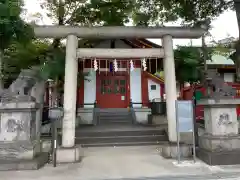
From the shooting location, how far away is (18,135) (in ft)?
22.8

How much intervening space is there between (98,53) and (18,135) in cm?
379

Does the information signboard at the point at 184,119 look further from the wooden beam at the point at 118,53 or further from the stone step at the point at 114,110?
the stone step at the point at 114,110

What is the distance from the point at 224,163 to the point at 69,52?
6.19 m

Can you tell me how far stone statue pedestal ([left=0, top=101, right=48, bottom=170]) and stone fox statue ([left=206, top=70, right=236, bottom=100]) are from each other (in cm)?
578

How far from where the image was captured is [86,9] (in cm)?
1051

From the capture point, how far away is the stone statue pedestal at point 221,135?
22.7ft

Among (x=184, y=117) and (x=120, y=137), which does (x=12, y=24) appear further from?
(x=120, y=137)

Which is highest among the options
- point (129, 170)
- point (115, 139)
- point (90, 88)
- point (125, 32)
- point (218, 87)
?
point (125, 32)

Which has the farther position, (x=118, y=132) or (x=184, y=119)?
(x=118, y=132)

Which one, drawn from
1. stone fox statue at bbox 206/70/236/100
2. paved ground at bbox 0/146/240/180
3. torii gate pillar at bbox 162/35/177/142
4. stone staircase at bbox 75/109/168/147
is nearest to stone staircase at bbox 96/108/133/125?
stone staircase at bbox 75/109/168/147

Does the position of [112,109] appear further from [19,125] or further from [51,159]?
[19,125]

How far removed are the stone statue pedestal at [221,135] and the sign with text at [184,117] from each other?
66 centimetres

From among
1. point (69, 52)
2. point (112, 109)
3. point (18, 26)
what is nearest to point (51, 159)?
point (69, 52)

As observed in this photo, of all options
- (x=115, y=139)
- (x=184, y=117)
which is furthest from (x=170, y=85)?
(x=115, y=139)
